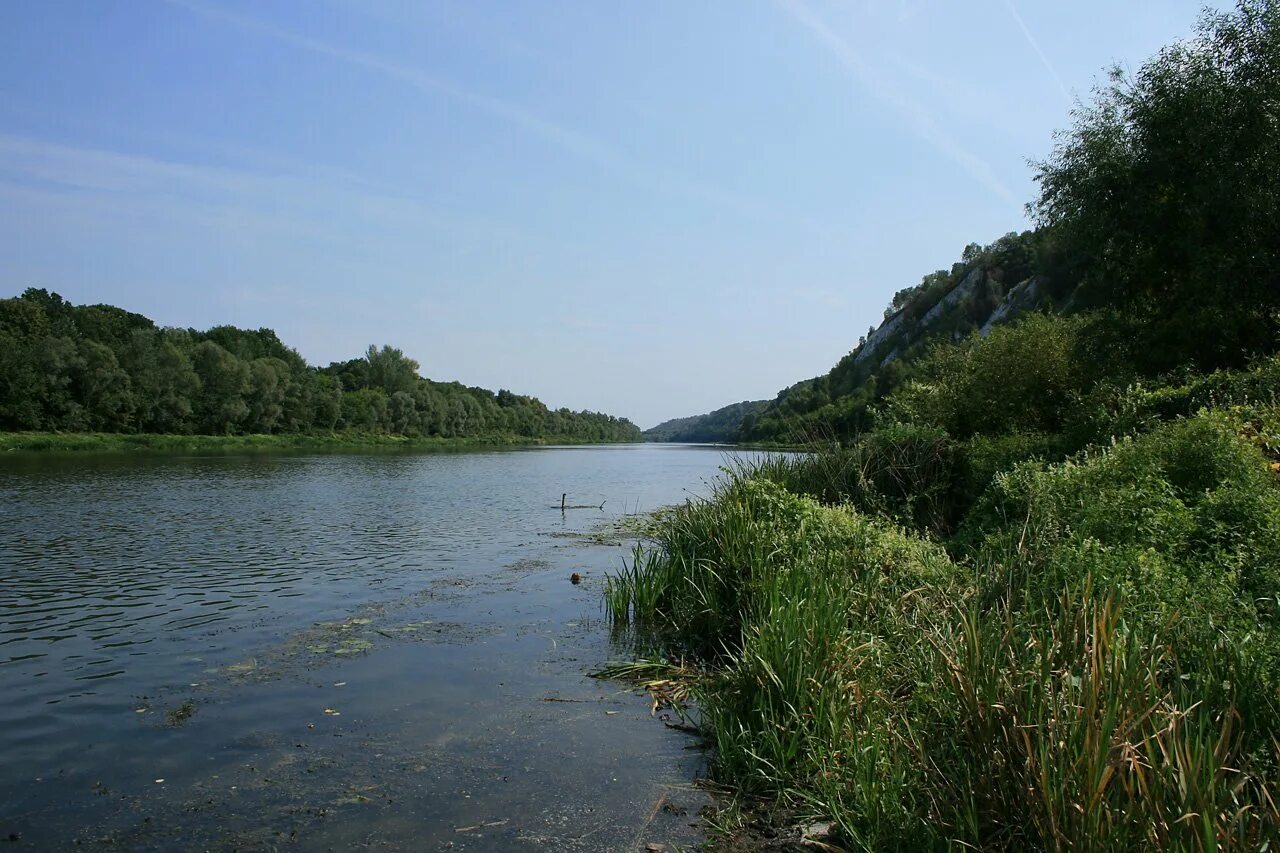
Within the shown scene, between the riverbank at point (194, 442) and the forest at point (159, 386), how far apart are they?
2816 millimetres

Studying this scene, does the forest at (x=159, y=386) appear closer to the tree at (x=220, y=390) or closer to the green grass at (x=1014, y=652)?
the tree at (x=220, y=390)

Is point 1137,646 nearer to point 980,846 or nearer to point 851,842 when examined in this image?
point 980,846

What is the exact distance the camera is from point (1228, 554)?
9.29 m

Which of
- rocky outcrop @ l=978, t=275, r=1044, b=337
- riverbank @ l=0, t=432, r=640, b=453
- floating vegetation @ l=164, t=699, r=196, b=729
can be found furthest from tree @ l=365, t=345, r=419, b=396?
floating vegetation @ l=164, t=699, r=196, b=729

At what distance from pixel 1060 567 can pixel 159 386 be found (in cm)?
9463

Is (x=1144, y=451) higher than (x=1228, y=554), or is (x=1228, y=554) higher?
(x=1144, y=451)

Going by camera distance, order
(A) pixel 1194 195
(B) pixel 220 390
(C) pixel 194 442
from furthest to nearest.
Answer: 1. (B) pixel 220 390
2. (C) pixel 194 442
3. (A) pixel 1194 195

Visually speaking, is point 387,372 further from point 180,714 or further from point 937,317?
point 180,714

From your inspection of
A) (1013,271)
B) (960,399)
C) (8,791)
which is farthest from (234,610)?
(1013,271)

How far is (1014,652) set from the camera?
5.58 meters

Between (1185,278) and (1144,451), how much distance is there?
46.1ft

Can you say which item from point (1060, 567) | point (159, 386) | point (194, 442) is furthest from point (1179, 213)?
point (159, 386)

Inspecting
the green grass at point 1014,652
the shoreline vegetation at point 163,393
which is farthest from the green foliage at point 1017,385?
the shoreline vegetation at point 163,393

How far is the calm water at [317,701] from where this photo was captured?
24.2ft
